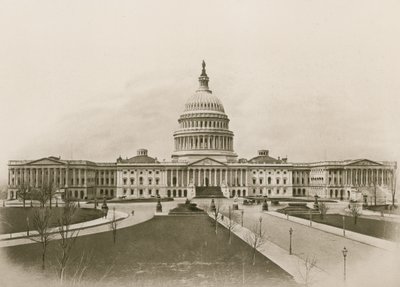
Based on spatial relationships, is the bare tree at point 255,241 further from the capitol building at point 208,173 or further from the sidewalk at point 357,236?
the capitol building at point 208,173

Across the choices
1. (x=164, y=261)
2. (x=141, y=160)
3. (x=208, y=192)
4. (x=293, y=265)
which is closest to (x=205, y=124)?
(x=141, y=160)

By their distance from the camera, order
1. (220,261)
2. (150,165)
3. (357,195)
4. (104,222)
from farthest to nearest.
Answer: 1. (150,165)
2. (357,195)
3. (104,222)
4. (220,261)

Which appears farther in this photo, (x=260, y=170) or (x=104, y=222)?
(x=260, y=170)

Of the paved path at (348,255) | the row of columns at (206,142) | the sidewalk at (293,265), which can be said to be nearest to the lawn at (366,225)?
the paved path at (348,255)

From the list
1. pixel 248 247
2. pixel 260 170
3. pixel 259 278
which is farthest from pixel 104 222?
pixel 260 170

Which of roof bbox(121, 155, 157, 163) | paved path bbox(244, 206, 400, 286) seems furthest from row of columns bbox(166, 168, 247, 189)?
paved path bbox(244, 206, 400, 286)

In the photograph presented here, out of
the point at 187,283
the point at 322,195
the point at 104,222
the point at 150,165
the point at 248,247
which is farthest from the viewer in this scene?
the point at 150,165

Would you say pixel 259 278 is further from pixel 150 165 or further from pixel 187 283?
pixel 150 165
